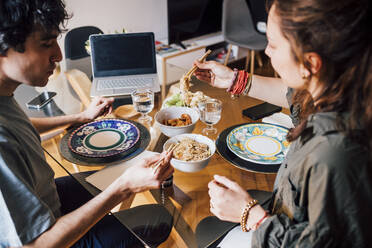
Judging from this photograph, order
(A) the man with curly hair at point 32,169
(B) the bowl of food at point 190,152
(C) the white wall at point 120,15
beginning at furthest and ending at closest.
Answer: (C) the white wall at point 120,15, (B) the bowl of food at point 190,152, (A) the man with curly hair at point 32,169

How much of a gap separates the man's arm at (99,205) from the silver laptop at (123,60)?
0.93 metres

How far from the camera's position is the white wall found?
3.20 metres

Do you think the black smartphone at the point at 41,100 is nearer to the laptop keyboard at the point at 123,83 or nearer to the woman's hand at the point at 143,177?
the laptop keyboard at the point at 123,83

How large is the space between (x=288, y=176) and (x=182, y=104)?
720mm

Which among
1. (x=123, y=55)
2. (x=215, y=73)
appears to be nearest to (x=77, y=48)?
(x=123, y=55)

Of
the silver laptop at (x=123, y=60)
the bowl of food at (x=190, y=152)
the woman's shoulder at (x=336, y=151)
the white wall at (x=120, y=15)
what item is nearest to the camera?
the woman's shoulder at (x=336, y=151)

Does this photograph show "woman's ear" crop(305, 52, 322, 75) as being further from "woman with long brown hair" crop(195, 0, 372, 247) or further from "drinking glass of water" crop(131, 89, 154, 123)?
"drinking glass of water" crop(131, 89, 154, 123)

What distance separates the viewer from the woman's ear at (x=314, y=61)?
0.72 metres

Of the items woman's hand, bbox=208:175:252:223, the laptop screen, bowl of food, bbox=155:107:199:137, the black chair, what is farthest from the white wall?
woman's hand, bbox=208:175:252:223

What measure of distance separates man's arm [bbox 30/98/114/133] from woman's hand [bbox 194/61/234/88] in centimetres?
49

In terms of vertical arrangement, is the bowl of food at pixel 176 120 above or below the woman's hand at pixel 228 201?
above

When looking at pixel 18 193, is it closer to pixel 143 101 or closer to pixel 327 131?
pixel 143 101

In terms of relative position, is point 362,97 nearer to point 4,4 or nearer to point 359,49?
point 359,49

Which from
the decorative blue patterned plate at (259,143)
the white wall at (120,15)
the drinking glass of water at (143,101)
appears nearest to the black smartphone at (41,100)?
the drinking glass of water at (143,101)
